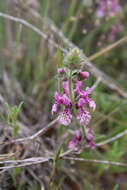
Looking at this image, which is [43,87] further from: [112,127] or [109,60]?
[109,60]

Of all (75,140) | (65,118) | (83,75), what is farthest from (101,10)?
(65,118)

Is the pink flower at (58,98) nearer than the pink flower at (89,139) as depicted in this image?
Yes

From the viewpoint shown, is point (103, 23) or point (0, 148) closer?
point (0, 148)

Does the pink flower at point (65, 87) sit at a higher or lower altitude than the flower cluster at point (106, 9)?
lower

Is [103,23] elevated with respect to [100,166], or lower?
elevated

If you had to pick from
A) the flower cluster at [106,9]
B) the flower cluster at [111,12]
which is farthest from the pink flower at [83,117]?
the flower cluster at [106,9]

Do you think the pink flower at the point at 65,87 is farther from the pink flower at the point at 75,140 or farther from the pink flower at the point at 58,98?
the pink flower at the point at 75,140

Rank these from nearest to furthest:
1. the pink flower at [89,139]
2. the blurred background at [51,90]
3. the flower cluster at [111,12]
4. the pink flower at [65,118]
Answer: the pink flower at [65,118], the pink flower at [89,139], the blurred background at [51,90], the flower cluster at [111,12]

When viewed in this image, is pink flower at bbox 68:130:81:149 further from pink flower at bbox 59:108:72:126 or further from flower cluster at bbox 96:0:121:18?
flower cluster at bbox 96:0:121:18

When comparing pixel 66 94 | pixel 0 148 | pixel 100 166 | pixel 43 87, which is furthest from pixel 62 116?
pixel 43 87
